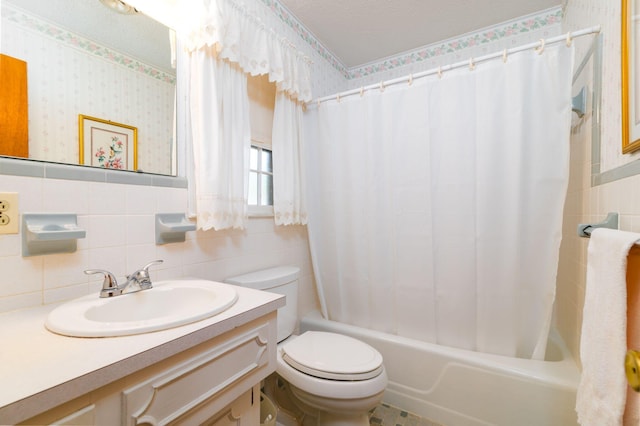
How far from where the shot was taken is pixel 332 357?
1221mm

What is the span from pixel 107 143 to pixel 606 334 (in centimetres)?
147

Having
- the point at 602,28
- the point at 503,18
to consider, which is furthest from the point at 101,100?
the point at 503,18

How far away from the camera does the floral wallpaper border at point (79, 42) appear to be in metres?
0.79

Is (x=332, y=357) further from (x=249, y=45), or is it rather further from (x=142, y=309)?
(x=249, y=45)

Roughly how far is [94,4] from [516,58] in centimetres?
174

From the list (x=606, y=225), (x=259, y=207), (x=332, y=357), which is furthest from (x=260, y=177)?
(x=606, y=225)

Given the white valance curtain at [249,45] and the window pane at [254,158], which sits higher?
the white valance curtain at [249,45]

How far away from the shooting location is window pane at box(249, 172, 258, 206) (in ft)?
5.37

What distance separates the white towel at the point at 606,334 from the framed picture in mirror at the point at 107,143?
4.60ft

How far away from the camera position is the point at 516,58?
131 centimetres

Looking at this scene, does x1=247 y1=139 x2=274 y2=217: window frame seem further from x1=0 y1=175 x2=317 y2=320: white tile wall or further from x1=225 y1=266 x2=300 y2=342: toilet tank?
x1=225 y1=266 x2=300 y2=342: toilet tank

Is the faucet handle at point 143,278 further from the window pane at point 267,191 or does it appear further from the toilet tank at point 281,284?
the window pane at point 267,191

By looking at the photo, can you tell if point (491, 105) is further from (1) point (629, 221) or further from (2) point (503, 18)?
(2) point (503, 18)

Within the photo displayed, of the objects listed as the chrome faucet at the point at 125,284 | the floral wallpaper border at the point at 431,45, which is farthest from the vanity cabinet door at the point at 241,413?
the floral wallpaper border at the point at 431,45
